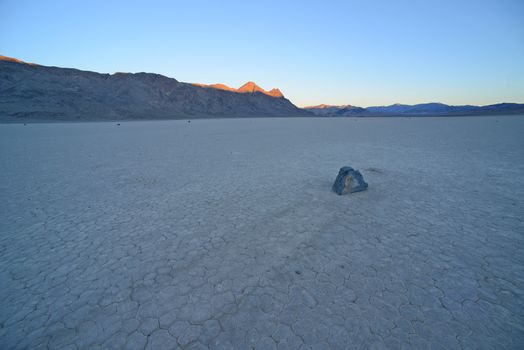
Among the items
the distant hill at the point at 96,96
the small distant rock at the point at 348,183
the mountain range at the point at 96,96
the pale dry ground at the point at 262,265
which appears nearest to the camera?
the pale dry ground at the point at 262,265

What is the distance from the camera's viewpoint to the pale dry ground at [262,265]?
99.8 inches

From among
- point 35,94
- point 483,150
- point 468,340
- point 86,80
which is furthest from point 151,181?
point 86,80

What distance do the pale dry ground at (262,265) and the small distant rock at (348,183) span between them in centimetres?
31

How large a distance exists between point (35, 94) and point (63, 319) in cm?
6628

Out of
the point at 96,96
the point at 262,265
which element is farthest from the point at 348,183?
the point at 96,96

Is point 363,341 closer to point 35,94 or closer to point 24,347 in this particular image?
point 24,347

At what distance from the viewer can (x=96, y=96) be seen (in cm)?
6016

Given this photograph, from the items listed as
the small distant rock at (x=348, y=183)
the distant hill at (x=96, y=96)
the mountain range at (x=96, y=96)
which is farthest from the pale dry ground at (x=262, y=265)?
the distant hill at (x=96, y=96)

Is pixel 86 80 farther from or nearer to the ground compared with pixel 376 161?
farther from the ground

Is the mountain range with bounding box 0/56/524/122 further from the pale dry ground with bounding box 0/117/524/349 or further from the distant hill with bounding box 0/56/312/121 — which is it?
the pale dry ground with bounding box 0/117/524/349

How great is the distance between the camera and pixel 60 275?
11.3 ft

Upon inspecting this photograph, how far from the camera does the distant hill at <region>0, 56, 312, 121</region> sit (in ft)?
154

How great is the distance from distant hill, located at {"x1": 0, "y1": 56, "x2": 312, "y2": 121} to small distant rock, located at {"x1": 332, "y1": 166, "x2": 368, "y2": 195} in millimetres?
53594

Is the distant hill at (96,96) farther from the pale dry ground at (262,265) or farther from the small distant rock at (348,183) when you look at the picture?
the small distant rock at (348,183)
